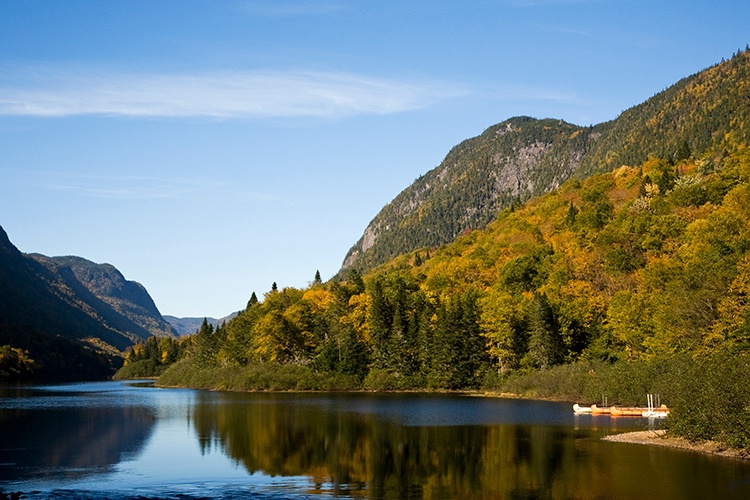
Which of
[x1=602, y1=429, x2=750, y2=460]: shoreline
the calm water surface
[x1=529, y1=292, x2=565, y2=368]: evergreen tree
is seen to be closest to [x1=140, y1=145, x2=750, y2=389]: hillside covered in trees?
[x1=529, y1=292, x2=565, y2=368]: evergreen tree

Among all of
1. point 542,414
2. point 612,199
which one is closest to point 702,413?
point 542,414

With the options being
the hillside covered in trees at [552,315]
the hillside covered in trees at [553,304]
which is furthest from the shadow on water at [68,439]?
the hillside covered in trees at [553,304]

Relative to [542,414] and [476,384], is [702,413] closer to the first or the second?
[542,414]

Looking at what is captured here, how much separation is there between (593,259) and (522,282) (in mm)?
13198

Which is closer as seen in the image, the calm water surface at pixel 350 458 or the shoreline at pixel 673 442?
the calm water surface at pixel 350 458

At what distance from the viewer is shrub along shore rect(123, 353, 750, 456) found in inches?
1665

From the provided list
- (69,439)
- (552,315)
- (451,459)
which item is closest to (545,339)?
(552,315)

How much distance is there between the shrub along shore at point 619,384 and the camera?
42281 mm

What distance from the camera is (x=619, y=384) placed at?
259 ft

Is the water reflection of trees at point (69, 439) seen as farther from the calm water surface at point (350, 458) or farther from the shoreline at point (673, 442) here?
the shoreline at point (673, 442)

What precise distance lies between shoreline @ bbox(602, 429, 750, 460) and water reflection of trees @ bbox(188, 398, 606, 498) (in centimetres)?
345

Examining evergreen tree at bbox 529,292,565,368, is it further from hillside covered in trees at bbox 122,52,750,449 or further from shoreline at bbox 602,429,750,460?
shoreline at bbox 602,429,750,460

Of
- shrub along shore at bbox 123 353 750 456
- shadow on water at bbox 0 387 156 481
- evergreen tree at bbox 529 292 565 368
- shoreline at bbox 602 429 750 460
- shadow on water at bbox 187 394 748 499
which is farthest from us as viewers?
evergreen tree at bbox 529 292 565 368

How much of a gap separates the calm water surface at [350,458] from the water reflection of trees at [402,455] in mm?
90
